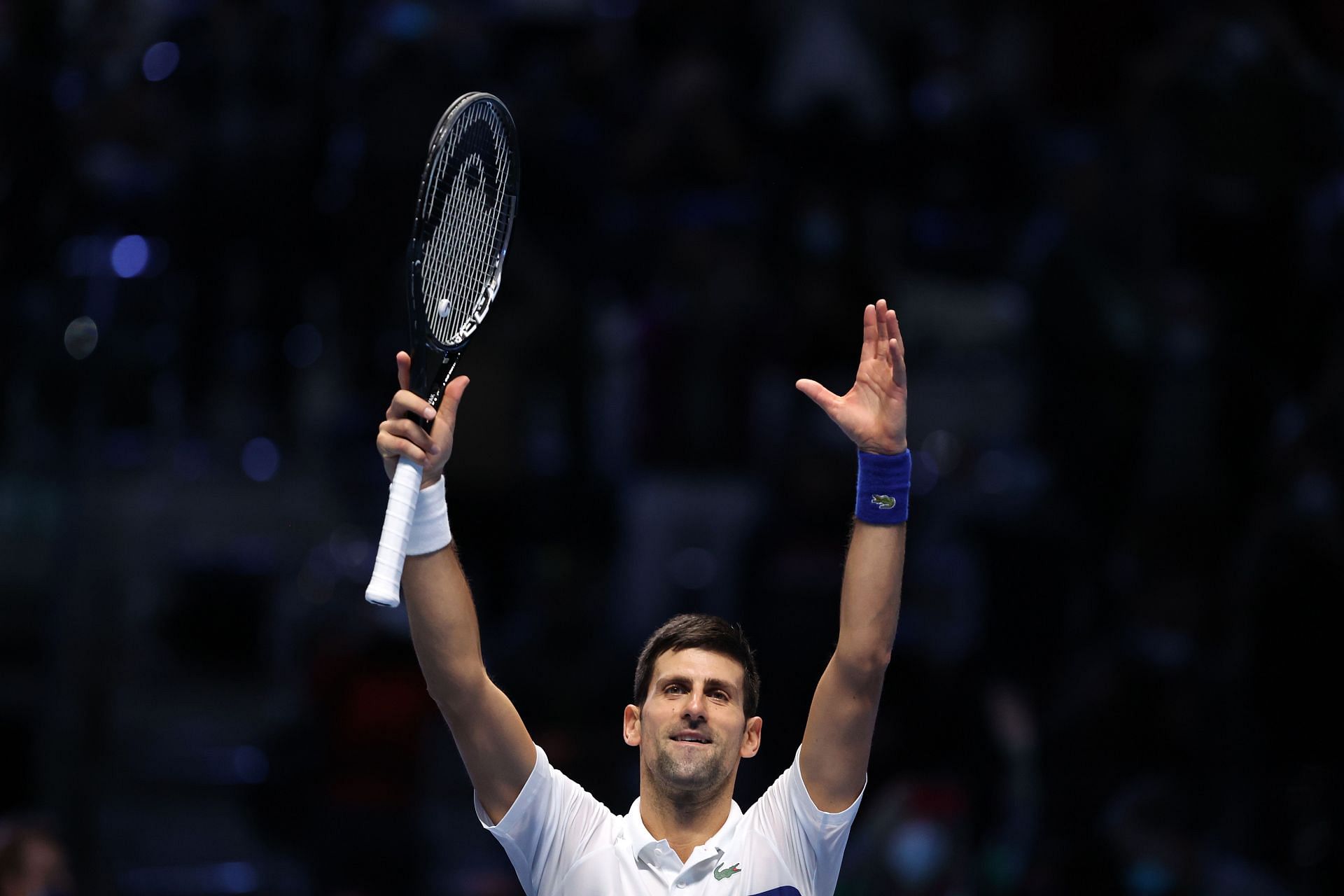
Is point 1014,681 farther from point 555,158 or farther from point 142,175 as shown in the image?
point 142,175

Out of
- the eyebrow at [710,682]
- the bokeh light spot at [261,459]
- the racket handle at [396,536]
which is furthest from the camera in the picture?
the bokeh light spot at [261,459]

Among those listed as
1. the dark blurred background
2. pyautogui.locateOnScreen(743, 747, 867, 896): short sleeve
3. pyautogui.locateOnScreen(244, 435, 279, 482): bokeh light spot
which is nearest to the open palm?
pyautogui.locateOnScreen(743, 747, 867, 896): short sleeve

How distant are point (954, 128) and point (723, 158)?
1.32 meters

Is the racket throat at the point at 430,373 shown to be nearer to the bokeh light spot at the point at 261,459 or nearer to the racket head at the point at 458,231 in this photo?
the racket head at the point at 458,231

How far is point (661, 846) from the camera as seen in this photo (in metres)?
4.16

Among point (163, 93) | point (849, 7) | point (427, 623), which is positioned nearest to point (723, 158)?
point (849, 7)

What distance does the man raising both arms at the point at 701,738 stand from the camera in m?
4.09

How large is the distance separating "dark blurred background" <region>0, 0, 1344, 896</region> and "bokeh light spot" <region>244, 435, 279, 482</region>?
0.02m

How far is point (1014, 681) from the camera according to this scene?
8.27 m

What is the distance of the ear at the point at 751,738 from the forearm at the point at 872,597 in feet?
1.05

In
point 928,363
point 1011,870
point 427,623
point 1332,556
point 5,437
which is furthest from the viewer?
point 928,363

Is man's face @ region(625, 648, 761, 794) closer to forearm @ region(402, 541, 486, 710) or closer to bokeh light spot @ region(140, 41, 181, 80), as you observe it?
forearm @ region(402, 541, 486, 710)

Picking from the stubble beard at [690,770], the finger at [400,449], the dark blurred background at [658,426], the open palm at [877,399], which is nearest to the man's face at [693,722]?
the stubble beard at [690,770]

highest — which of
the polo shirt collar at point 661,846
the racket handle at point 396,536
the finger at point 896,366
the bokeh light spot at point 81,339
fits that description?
the bokeh light spot at point 81,339
